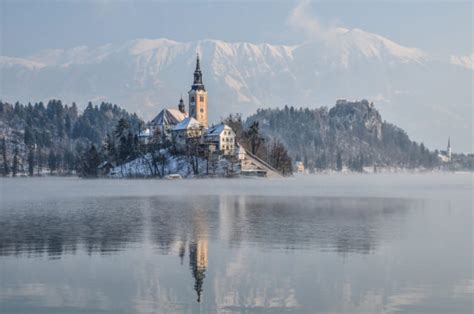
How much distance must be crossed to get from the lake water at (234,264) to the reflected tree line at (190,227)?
132 millimetres

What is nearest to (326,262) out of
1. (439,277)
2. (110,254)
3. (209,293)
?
(439,277)

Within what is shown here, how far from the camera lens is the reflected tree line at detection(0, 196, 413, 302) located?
43031 mm

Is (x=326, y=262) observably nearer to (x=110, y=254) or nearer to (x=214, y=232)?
(x=110, y=254)

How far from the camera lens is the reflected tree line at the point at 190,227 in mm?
43031

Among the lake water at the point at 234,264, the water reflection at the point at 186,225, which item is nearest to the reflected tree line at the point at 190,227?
the water reflection at the point at 186,225

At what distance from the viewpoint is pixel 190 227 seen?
181 ft

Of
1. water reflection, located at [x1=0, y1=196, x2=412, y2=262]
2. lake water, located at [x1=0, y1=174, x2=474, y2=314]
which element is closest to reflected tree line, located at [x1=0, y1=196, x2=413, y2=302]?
water reflection, located at [x1=0, y1=196, x2=412, y2=262]

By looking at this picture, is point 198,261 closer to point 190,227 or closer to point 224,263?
point 224,263

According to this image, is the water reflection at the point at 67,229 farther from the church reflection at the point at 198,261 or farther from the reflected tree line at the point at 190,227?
the church reflection at the point at 198,261

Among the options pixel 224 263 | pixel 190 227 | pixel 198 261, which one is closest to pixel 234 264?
pixel 224 263

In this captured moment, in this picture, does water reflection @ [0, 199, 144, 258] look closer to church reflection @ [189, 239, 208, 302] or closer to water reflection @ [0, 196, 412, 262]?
water reflection @ [0, 196, 412, 262]

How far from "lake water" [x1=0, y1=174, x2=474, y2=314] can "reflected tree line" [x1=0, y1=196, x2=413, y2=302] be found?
13cm

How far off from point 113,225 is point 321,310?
103ft

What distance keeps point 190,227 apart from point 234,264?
18.5m
